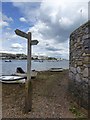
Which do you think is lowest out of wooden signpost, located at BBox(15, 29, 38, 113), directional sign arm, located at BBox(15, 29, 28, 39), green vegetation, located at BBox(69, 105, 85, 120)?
green vegetation, located at BBox(69, 105, 85, 120)

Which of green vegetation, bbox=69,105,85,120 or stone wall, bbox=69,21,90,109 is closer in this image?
green vegetation, bbox=69,105,85,120

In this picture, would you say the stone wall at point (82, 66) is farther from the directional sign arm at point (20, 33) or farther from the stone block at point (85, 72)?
the directional sign arm at point (20, 33)

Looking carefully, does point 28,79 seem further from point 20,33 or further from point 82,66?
point 82,66

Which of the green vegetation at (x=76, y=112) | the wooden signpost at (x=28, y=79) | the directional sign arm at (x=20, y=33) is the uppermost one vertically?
the directional sign arm at (x=20, y=33)

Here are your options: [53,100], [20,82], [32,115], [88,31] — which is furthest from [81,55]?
[20,82]

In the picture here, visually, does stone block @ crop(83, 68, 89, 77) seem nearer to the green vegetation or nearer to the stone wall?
the stone wall

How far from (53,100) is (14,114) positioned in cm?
198

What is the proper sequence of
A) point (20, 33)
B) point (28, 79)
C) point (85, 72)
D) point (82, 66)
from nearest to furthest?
point (20, 33) < point (28, 79) < point (85, 72) < point (82, 66)

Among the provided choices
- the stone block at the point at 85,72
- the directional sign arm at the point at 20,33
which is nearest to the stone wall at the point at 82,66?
the stone block at the point at 85,72

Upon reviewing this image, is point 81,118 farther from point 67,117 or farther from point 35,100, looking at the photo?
point 35,100

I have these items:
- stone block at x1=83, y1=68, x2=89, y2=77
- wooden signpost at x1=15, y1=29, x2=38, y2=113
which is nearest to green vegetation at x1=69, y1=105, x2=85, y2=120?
stone block at x1=83, y1=68, x2=89, y2=77

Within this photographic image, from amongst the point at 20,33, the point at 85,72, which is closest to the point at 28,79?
the point at 20,33

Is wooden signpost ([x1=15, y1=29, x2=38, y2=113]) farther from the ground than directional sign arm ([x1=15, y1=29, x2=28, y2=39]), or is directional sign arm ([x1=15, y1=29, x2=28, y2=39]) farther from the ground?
directional sign arm ([x1=15, y1=29, x2=28, y2=39])

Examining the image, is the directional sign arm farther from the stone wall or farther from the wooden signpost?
the stone wall
